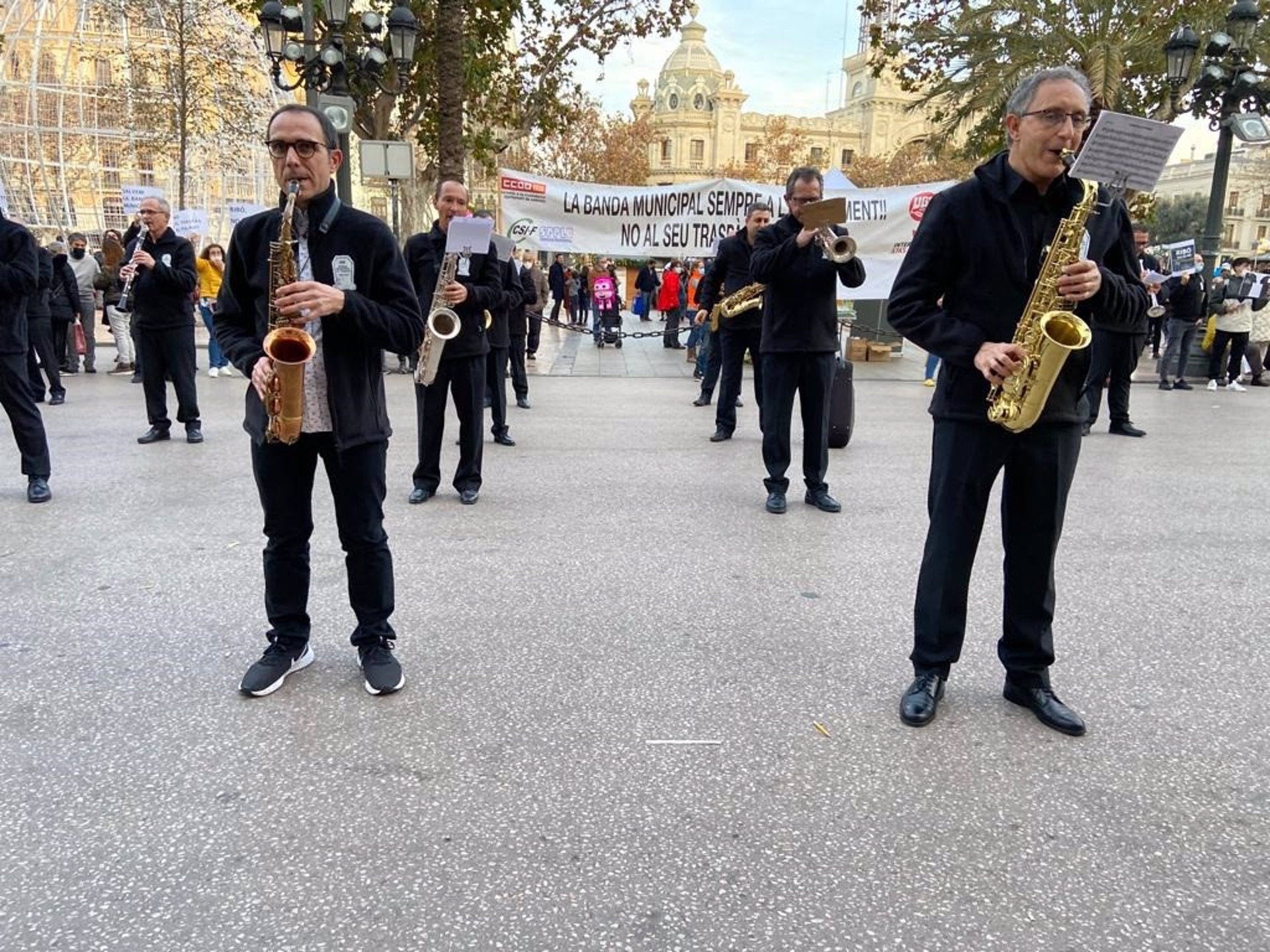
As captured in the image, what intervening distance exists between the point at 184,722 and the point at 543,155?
4384 centimetres

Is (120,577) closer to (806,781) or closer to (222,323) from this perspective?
(222,323)

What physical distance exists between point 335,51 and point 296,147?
34.8ft

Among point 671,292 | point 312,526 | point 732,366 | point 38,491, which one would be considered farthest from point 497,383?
point 671,292

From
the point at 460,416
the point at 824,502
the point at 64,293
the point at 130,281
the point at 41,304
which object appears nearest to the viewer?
the point at 824,502

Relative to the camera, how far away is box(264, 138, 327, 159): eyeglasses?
9.83ft

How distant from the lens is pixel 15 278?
5.58m

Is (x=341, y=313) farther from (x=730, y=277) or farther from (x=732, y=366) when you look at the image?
(x=730, y=277)

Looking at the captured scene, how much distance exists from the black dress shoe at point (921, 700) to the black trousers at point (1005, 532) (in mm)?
45

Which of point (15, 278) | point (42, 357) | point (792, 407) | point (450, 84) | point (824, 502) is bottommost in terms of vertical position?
point (824, 502)

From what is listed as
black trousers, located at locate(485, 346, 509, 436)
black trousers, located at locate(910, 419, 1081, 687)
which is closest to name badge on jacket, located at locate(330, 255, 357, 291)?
black trousers, located at locate(910, 419, 1081, 687)

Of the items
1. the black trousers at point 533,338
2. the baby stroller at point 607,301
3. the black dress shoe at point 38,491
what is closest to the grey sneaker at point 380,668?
the black dress shoe at point 38,491

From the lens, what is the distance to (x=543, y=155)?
43.8 metres

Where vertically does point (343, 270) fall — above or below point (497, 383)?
above

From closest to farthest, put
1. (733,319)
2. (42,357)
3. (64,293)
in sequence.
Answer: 1. (733,319)
2. (42,357)
3. (64,293)
